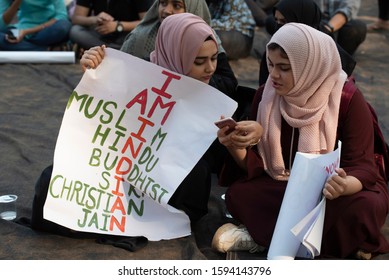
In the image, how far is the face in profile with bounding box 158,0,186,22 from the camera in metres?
4.29

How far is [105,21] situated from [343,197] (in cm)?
347

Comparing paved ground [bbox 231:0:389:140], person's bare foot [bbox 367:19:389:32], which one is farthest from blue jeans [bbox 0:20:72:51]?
person's bare foot [bbox 367:19:389:32]

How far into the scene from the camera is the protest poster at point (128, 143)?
323 centimetres

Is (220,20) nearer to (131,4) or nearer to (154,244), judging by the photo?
(131,4)

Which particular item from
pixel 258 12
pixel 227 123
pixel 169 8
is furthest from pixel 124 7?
pixel 227 123

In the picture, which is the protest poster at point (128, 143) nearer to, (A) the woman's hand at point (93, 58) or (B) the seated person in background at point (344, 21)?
(A) the woman's hand at point (93, 58)

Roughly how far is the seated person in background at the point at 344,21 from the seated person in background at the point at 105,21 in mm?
1373

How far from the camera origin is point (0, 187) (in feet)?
12.9

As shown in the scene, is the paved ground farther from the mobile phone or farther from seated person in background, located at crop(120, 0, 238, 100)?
the mobile phone

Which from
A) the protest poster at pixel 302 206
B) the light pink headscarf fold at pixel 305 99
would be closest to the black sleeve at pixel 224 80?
the light pink headscarf fold at pixel 305 99

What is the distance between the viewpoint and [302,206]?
9.57 ft
